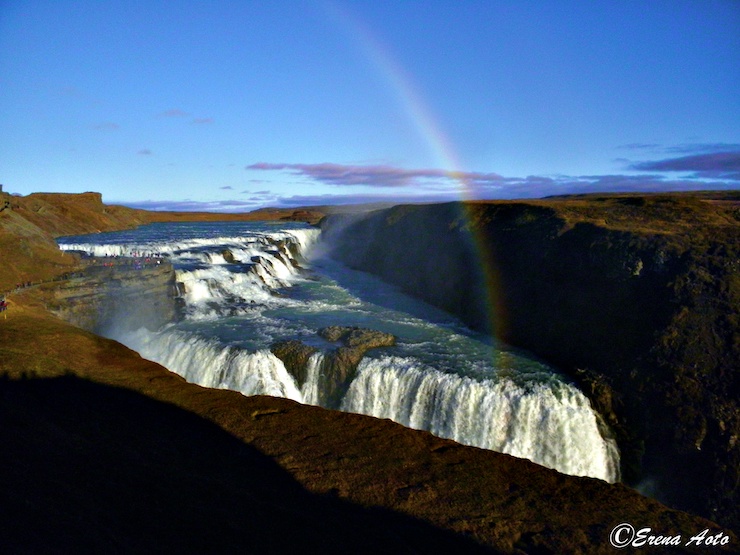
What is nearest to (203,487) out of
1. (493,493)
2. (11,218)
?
(493,493)

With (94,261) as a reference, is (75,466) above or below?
below

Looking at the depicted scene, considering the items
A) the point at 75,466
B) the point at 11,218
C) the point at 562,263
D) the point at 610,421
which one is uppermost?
the point at 11,218

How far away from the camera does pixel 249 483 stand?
8.66m

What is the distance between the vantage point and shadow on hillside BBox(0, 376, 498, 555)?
6.25m

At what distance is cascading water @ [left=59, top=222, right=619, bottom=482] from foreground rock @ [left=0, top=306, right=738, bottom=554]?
4.10m

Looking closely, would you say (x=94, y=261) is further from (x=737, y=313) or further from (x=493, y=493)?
(x=737, y=313)

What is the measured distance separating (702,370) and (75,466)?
16.7 meters

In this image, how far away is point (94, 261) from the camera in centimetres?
2470

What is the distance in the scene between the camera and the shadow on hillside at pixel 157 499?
246 inches

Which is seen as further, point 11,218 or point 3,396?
point 11,218

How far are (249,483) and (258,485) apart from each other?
0.57ft

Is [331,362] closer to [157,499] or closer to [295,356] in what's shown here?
[295,356]

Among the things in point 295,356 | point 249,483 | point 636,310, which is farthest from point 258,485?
point 636,310

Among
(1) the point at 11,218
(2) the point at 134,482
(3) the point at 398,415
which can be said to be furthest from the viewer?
(1) the point at 11,218
